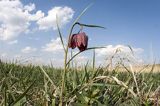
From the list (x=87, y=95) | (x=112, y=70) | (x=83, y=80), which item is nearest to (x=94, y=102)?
(x=87, y=95)

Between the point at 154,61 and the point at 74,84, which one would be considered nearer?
the point at 74,84

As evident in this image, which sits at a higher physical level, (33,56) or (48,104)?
(33,56)

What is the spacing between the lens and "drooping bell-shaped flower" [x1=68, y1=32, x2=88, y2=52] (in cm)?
237

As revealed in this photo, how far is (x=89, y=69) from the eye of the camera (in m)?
3.70

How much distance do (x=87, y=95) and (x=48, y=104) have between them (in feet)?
1.30

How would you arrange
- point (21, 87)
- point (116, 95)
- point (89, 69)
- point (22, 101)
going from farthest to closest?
point (89, 69)
point (21, 87)
point (116, 95)
point (22, 101)

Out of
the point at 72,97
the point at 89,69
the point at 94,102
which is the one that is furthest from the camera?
the point at 89,69

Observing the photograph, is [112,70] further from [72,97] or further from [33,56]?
[72,97]

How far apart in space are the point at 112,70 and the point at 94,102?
1303 mm

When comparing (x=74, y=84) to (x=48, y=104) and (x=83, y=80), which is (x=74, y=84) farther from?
(x=48, y=104)

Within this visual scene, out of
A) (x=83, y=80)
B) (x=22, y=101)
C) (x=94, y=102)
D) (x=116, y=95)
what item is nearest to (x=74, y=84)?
(x=83, y=80)

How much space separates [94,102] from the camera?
247cm

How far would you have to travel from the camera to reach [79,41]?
92.8 inches

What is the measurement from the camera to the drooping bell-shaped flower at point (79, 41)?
2.37 m
